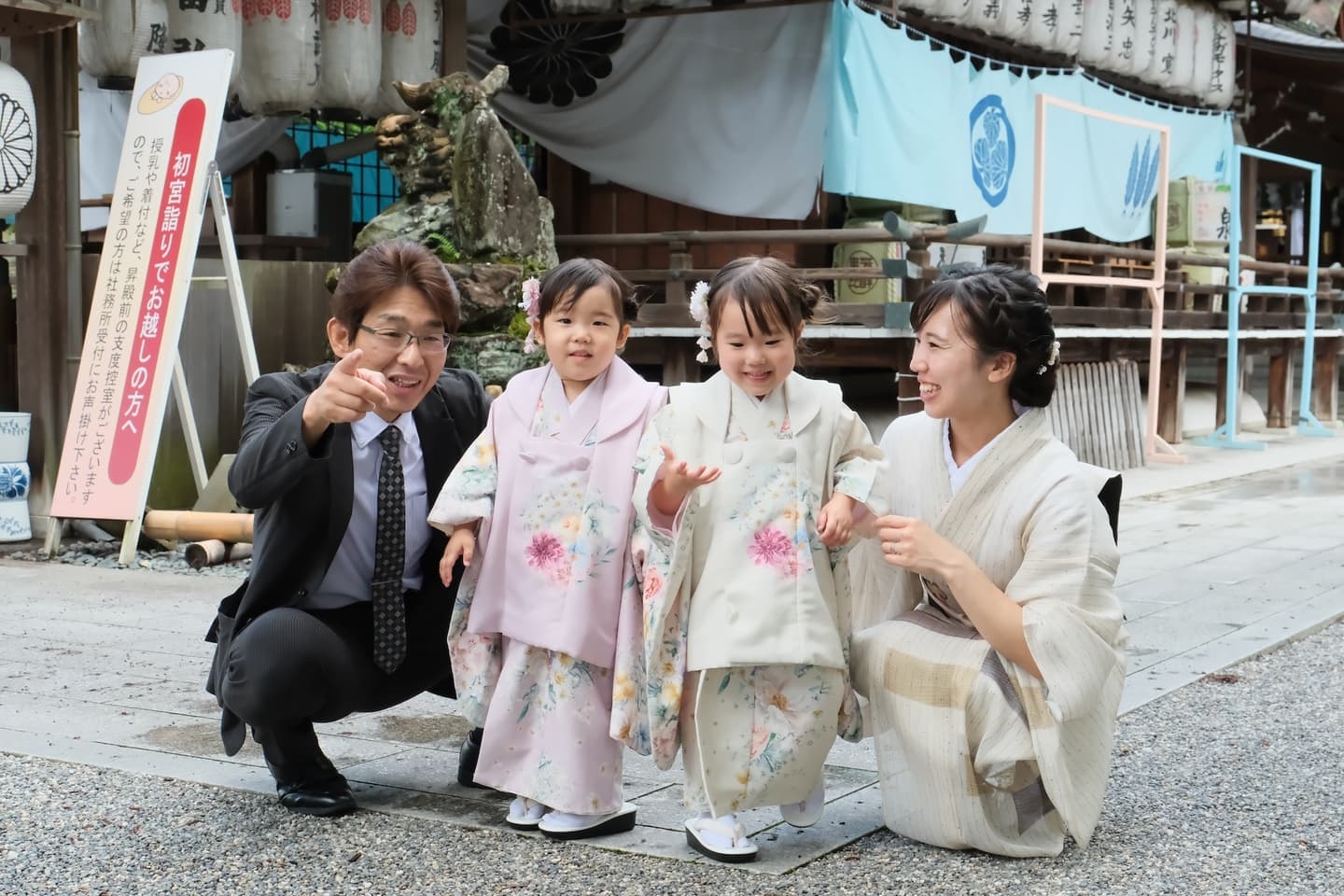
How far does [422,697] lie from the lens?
4.80m

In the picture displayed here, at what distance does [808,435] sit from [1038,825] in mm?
1002

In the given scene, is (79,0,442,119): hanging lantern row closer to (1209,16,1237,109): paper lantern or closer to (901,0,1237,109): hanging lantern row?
(901,0,1237,109): hanging lantern row

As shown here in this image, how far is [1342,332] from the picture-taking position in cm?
1612

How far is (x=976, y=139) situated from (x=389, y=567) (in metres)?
9.10

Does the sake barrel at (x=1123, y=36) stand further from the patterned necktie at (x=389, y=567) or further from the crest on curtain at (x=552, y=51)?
the patterned necktie at (x=389, y=567)

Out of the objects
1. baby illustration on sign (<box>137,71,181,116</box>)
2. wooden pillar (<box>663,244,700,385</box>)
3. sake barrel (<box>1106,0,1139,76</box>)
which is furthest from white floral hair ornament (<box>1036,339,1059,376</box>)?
sake barrel (<box>1106,0,1139,76</box>)

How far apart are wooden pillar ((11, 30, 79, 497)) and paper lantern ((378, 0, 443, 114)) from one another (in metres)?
2.54

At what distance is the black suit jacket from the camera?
10.9 ft

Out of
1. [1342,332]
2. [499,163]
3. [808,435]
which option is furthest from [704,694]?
[1342,332]

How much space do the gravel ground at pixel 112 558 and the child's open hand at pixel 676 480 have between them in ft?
14.2

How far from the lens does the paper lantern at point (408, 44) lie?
9.82 m

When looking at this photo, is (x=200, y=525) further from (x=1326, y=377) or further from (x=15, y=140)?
(x=1326, y=377)

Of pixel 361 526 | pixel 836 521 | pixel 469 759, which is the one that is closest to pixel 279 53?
pixel 361 526

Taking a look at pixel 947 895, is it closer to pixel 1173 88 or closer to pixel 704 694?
pixel 704 694
